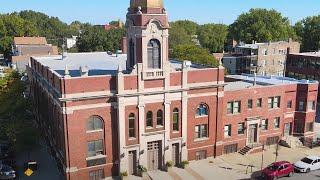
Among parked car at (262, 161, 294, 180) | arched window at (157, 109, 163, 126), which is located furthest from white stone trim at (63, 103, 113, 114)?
parked car at (262, 161, 294, 180)

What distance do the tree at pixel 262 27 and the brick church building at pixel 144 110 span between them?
7642 cm

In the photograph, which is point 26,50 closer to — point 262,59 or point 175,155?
point 262,59

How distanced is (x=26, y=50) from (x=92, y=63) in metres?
64.3

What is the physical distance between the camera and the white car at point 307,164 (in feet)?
129

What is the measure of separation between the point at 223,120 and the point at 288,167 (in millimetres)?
8788

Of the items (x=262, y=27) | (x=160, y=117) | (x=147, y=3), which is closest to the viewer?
(x=147, y=3)

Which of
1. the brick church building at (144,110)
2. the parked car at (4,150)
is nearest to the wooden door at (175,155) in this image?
the brick church building at (144,110)

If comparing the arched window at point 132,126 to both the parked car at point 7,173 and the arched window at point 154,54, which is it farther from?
the parked car at point 7,173

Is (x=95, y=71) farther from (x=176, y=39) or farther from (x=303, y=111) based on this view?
(x=176, y=39)

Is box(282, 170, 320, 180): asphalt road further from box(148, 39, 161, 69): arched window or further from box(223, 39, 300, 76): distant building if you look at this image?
box(223, 39, 300, 76): distant building

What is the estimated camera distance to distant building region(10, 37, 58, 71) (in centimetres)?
9612

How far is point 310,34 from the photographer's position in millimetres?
115125

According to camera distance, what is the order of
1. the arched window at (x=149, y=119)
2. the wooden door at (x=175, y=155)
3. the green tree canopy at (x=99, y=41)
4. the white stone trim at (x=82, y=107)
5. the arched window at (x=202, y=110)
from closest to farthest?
the white stone trim at (x=82, y=107) → the arched window at (x=149, y=119) → the wooden door at (x=175, y=155) → the arched window at (x=202, y=110) → the green tree canopy at (x=99, y=41)

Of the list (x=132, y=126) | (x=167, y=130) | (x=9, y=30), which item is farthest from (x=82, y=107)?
(x=9, y=30)
